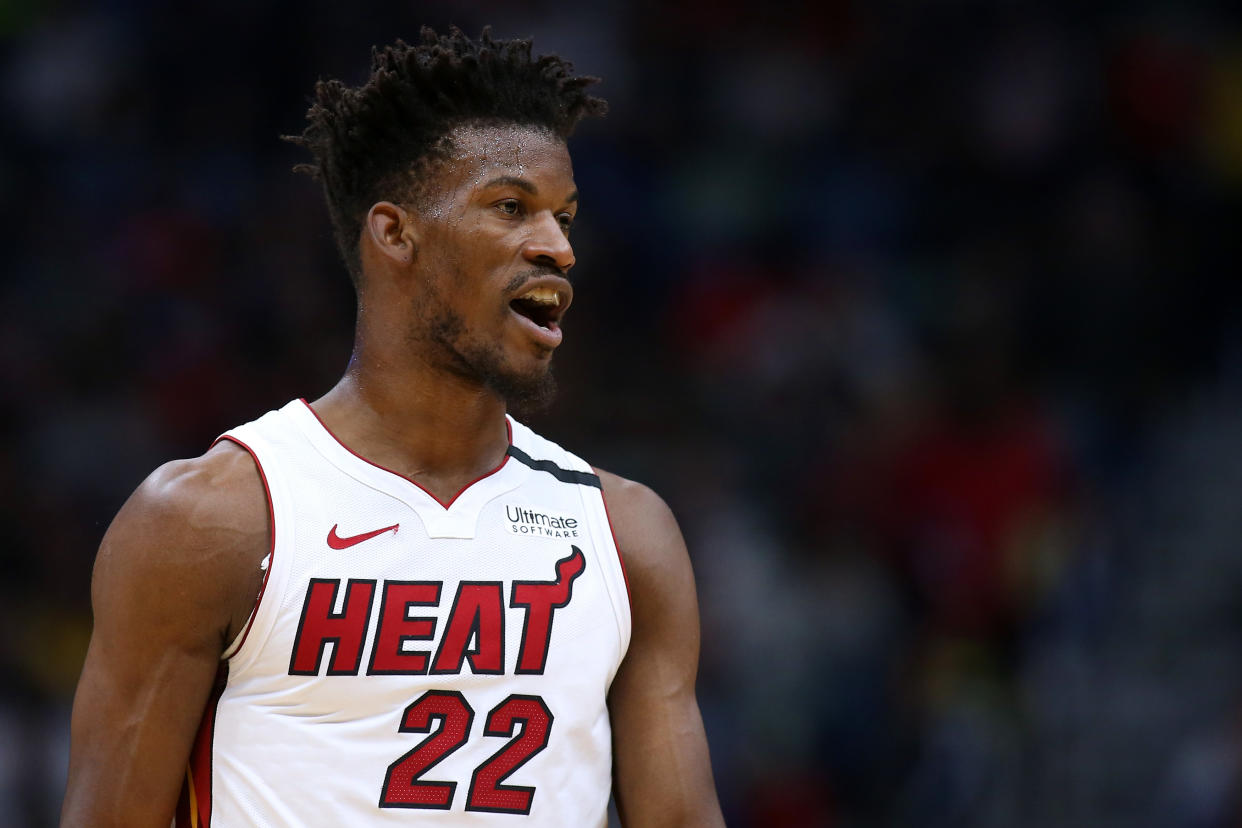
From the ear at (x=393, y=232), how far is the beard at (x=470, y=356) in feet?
0.33

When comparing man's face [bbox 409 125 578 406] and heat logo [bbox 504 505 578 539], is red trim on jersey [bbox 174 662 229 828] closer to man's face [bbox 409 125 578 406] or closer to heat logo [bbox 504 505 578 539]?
heat logo [bbox 504 505 578 539]

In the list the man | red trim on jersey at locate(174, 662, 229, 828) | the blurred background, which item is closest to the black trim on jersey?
the man

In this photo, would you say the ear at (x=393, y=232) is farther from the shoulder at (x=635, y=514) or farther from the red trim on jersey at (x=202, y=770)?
the red trim on jersey at (x=202, y=770)

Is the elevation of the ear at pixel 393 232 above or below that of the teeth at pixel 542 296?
above

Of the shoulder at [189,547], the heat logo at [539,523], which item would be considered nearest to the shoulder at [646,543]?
the heat logo at [539,523]

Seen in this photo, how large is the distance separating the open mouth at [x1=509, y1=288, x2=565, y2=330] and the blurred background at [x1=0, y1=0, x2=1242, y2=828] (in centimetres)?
380

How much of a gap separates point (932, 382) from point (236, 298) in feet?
11.4

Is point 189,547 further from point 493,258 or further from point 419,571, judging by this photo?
point 493,258

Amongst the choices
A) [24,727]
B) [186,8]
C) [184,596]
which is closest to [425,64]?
[184,596]

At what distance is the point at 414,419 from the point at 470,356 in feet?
0.59

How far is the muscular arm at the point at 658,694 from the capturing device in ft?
9.99

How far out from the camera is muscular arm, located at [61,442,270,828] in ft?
8.80

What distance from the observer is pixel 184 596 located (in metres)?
2.68

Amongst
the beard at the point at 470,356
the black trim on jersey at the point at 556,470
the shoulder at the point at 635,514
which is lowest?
the shoulder at the point at 635,514
